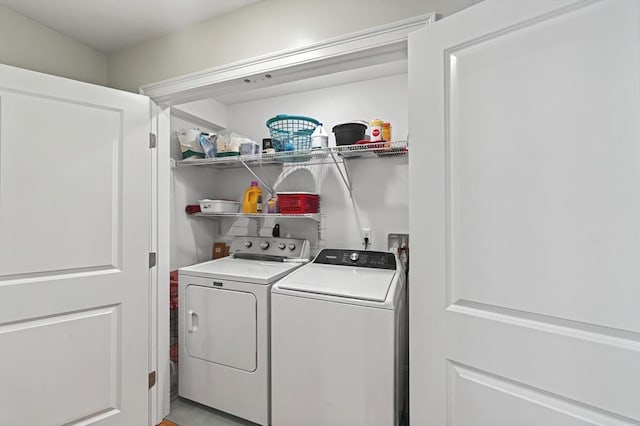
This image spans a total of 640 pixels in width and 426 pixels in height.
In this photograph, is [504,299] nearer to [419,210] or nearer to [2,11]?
[419,210]

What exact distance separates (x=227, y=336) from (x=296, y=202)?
110cm

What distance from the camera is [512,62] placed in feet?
3.06

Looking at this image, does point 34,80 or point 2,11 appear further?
point 2,11

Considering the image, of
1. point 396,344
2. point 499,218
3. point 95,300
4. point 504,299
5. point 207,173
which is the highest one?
point 207,173

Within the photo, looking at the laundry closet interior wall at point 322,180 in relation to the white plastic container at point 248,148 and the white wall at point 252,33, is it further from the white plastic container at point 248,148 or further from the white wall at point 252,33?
the white wall at point 252,33

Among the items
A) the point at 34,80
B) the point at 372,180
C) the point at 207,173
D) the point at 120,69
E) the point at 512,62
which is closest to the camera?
the point at 512,62

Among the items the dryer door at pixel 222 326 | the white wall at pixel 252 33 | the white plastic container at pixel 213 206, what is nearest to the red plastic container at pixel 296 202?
the white plastic container at pixel 213 206

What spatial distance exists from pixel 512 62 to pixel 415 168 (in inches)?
17.1

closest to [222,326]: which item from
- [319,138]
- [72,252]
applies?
[72,252]

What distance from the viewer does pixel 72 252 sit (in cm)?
156

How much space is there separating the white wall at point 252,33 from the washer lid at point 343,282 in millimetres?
1279

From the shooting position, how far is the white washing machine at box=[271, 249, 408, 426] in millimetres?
1518

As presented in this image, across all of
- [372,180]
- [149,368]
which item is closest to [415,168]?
[372,180]

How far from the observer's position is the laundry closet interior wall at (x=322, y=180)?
238 cm
